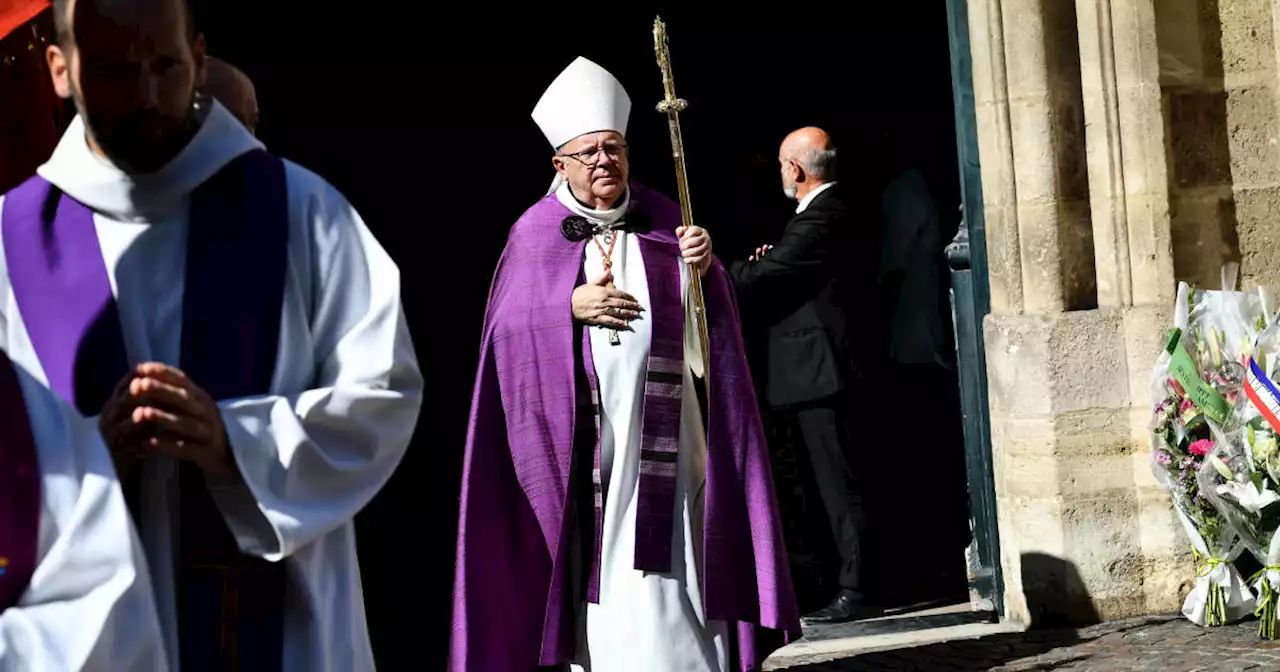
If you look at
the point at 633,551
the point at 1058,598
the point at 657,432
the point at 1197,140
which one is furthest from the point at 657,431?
the point at 1197,140

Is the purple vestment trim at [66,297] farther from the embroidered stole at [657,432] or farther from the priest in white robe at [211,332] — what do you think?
the embroidered stole at [657,432]

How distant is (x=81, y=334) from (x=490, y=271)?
25.1ft

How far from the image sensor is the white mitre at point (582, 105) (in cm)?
623

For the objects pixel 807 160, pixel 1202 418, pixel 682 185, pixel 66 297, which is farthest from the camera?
pixel 807 160

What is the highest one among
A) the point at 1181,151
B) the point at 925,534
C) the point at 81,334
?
the point at 1181,151

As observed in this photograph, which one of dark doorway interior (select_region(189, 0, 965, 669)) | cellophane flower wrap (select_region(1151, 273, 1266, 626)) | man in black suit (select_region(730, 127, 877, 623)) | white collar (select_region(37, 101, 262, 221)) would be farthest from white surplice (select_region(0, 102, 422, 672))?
dark doorway interior (select_region(189, 0, 965, 669))

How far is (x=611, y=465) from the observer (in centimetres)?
602

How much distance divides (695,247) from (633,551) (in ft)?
2.93

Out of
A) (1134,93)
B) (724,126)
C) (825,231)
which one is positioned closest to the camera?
(1134,93)

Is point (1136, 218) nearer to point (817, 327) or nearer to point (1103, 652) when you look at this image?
point (817, 327)

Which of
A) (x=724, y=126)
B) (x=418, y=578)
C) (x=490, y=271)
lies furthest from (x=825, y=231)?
(x=724, y=126)

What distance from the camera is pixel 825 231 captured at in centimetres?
798

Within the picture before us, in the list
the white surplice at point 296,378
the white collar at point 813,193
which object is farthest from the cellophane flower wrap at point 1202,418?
the white surplice at point 296,378

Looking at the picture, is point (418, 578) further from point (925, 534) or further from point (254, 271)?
point (254, 271)
